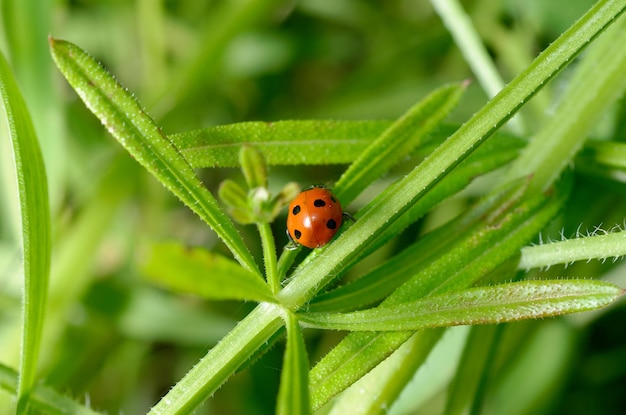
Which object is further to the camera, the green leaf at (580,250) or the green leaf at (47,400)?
the green leaf at (47,400)

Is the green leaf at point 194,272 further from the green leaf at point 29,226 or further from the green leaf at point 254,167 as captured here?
the green leaf at point 29,226

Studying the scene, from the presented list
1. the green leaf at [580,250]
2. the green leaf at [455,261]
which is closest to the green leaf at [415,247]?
the green leaf at [455,261]

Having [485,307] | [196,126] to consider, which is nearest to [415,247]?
[485,307]

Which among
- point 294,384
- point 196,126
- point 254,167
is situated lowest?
point 294,384

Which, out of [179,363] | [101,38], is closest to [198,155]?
[179,363]

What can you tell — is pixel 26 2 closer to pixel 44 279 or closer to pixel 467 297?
pixel 44 279

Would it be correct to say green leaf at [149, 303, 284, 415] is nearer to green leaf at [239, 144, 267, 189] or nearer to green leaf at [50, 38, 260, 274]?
green leaf at [50, 38, 260, 274]

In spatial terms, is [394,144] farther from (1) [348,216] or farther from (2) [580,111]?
(2) [580,111]
